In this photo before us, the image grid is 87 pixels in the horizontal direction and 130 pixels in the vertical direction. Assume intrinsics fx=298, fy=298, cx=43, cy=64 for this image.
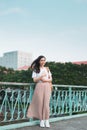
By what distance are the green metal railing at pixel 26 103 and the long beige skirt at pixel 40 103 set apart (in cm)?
28

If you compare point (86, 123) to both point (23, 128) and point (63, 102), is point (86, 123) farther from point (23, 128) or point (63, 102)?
point (23, 128)

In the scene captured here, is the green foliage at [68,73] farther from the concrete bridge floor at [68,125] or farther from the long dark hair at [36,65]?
the long dark hair at [36,65]

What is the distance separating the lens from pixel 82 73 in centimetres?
2109

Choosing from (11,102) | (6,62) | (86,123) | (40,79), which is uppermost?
(6,62)

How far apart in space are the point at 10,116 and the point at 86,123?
1810mm

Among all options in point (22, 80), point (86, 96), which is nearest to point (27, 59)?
point (22, 80)

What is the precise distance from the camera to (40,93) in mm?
5641

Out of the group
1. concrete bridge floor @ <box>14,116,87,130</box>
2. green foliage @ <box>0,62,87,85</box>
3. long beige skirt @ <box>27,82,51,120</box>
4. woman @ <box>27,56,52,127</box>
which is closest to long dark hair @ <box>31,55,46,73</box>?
woman @ <box>27,56,52,127</box>

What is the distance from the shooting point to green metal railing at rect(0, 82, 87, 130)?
5.59 m

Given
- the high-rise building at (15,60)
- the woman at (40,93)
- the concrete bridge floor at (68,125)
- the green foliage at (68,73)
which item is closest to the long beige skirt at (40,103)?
the woman at (40,93)

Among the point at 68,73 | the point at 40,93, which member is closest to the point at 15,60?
the point at 68,73

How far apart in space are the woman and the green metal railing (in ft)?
0.95

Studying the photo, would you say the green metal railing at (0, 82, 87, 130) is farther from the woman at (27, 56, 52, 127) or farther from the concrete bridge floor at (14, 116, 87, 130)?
the woman at (27, 56, 52, 127)

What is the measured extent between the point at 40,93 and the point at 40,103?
0.19 metres
